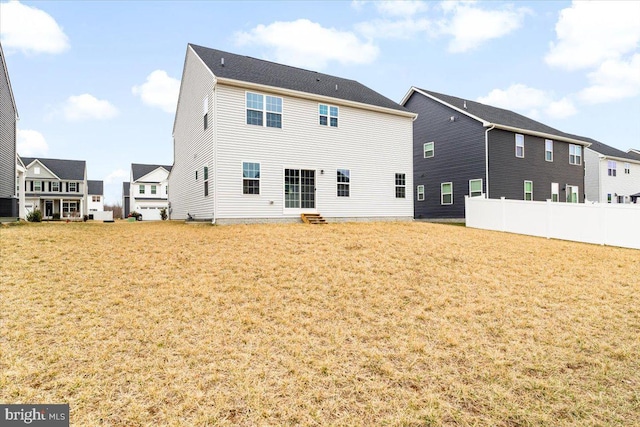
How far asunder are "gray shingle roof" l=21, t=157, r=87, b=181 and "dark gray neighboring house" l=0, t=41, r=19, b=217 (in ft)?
91.7

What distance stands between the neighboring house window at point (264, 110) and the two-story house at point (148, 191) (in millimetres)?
37388

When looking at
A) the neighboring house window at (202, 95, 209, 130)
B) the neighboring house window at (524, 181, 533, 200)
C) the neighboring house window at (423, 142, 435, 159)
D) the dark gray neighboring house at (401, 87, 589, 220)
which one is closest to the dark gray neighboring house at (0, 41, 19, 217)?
the neighboring house window at (202, 95, 209, 130)

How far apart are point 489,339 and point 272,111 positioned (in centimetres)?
1340

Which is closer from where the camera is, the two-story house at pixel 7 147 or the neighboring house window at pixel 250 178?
the neighboring house window at pixel 250 178

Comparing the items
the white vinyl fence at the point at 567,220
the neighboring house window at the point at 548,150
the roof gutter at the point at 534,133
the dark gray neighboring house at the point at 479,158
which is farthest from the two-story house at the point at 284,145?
the neighboring house window at the point at 548,150

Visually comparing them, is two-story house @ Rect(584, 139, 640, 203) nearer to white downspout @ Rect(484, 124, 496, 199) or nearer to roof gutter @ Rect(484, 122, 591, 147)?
roof gutter @ Rect(484, 122, 591, 147)

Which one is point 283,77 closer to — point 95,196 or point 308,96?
point 308,96

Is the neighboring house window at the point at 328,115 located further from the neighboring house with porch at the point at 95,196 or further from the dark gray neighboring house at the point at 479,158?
the neighboring house with porch at the point at 95,196

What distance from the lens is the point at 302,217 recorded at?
15.5 metres

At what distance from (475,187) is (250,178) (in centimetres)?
1557

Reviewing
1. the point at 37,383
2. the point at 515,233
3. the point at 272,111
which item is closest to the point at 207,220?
the point at 272,111

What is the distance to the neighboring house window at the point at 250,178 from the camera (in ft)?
47.4

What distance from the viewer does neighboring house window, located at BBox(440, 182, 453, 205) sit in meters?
23.1

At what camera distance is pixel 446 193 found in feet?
77.0
